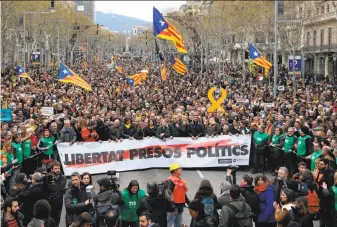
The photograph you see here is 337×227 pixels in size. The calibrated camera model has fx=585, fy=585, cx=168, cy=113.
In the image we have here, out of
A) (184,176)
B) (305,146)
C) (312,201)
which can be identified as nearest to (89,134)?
(184,176)

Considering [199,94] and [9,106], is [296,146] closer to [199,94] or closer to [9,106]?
[9,106]

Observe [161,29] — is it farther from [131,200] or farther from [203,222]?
[203,222]

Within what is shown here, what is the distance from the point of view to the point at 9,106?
73.5ft

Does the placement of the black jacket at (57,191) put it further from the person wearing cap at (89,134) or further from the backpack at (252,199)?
the person wearing cap at (89,134)

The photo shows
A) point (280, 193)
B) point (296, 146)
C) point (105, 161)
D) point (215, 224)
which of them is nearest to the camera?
point (215, 224)

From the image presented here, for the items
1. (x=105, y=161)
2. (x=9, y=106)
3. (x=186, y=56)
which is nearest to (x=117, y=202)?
(x=105, y=161)

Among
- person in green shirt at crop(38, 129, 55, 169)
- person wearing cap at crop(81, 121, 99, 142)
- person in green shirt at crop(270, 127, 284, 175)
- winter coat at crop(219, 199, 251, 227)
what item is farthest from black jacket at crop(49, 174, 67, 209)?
person in green shirt at crop(270, 127, 284, 175)

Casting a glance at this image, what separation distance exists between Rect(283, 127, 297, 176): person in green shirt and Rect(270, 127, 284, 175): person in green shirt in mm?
366

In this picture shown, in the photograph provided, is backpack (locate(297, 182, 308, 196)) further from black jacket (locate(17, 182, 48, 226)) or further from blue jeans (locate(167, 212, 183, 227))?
black jacket (locate(17, 182, 48, 226))

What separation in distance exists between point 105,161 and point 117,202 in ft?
21.5

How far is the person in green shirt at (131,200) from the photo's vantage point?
312 inches

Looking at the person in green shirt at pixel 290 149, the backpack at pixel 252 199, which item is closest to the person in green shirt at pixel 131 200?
the backpack at pixel 252 199

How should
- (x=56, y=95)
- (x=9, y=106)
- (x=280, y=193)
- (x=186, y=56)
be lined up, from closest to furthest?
(x=280, y=193)
(x=9, y=106)
(x=56, y=95)
(x=186, y=56)

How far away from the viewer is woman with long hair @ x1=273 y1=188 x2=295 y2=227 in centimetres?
713
